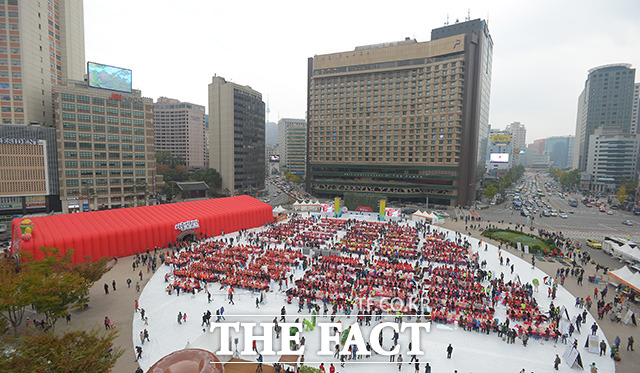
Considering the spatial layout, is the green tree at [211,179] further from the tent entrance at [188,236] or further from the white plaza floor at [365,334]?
the white plaza floor at [365,334]

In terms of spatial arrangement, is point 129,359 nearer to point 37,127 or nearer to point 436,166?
point 37,127

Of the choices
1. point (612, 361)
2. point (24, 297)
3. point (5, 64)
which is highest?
point (5, 64)

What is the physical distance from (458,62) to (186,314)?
91.0 meters

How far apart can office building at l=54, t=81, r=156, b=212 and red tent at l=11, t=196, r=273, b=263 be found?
33522 mm

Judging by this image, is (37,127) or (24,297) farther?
(37,127)

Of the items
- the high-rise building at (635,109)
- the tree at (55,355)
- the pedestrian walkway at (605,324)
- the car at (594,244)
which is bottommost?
the pedestrian walkway at (605,324)

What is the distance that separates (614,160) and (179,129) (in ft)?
684

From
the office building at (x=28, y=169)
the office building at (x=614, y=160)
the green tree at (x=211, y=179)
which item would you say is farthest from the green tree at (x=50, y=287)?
the office building at (x=614, y=160)

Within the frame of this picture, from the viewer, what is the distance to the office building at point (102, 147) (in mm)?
66438

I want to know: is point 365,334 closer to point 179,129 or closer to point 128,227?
point 128,227

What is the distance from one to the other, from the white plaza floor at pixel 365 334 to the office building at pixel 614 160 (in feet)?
462

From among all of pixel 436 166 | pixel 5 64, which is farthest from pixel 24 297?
pixel 436 166

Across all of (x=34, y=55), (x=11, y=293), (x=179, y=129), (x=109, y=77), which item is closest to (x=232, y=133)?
(x=109, y=77)

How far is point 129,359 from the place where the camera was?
20.1 m
